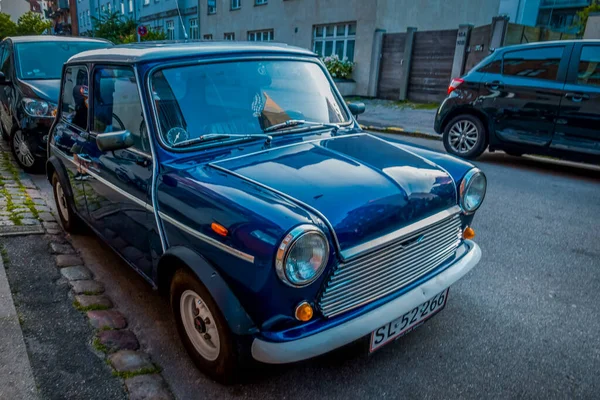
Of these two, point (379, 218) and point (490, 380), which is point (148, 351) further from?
point (490, 380)

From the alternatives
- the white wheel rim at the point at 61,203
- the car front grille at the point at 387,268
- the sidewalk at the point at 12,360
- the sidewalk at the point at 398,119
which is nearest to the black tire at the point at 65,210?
the white wheel rim at the point at 61,203

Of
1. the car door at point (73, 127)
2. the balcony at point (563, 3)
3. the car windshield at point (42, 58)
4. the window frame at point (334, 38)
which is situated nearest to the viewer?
the car door at point (73, 127)

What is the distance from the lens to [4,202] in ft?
15.9

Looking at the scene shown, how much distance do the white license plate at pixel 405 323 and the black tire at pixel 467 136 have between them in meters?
5.41

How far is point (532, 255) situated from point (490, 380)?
189 centimetres

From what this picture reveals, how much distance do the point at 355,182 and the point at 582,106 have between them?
18.2 feet

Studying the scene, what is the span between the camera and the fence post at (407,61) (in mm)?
15852

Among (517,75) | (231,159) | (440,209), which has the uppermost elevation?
(517,75)

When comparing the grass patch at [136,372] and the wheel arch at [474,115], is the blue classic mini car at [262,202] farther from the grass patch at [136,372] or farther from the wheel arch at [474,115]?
the wheel arch at [474,115]

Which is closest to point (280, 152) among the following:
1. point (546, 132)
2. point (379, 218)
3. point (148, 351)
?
point (379, 218)

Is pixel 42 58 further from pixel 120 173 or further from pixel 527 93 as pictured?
pixel 527 93

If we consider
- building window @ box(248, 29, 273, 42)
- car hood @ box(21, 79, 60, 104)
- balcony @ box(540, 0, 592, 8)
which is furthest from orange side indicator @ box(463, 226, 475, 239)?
balcony @ box(540, 0, 592, 8)

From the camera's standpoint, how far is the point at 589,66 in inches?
247

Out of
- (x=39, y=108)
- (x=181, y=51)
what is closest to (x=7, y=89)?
(x=39, y=108)
